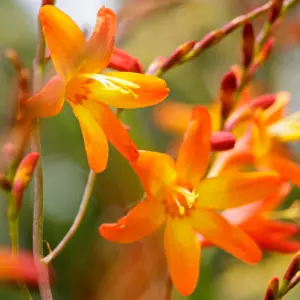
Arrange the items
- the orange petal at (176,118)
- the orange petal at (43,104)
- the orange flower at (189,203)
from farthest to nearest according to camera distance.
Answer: the orange petal at (176,118), the orange flower at (189,203), the orange petal at (43,104)

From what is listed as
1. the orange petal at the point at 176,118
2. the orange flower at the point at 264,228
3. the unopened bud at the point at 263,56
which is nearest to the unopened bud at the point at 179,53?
the unopened bud at the point at 263,56

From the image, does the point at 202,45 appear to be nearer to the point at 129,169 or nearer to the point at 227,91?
the point at 227,91

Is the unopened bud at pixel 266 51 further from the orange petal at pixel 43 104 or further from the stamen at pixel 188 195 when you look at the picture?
the orange petal at pixel 43 104

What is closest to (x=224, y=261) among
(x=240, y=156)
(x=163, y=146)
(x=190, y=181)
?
(x=163, y=146)

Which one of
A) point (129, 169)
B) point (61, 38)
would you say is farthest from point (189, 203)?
point (129, 169)

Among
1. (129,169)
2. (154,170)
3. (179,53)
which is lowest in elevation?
(129,169)

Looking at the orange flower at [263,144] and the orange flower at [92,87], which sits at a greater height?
the orange flower at [92,87]
